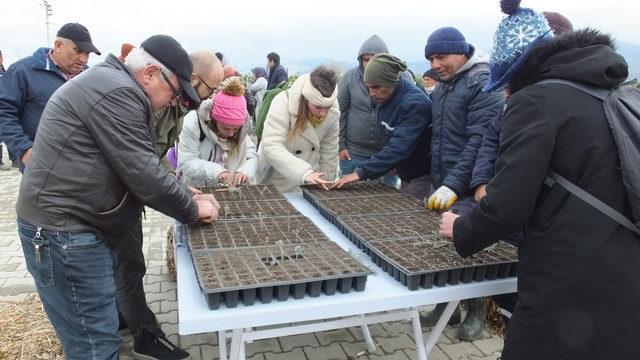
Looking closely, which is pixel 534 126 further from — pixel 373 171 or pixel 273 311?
pixel 373 171

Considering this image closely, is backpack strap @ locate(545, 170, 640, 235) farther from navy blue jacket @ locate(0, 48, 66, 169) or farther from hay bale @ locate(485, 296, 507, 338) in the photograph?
navy blue jacket @ locate(0, 48, 66, 169)

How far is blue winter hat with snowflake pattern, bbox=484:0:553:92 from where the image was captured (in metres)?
1.55

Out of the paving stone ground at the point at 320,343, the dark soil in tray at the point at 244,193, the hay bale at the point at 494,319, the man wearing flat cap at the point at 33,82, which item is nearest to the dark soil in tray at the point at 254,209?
the dark soil in tray at the point at 244,193

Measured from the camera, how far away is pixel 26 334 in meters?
2.89

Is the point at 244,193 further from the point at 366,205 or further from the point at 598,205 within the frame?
the point at 598,205

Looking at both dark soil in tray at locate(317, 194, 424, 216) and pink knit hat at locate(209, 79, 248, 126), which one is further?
pink knit hat at locate(209, 79, 248, 126)

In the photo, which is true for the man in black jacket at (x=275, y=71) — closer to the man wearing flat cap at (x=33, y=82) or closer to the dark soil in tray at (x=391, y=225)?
the man wearing flat cap at (x=33, y=82)

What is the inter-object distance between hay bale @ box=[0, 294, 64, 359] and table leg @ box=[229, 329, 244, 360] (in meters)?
1.61

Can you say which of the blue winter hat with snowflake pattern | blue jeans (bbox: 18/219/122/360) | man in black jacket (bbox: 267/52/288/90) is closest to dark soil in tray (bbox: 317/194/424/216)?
the blue winter hat with snowflake pattern

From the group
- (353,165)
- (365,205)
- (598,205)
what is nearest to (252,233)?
(365,205)

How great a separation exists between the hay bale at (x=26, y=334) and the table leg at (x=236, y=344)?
1609 millimetres

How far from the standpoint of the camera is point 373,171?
303 cm

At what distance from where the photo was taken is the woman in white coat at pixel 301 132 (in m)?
2.92

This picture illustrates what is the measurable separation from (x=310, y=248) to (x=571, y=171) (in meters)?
1.00
